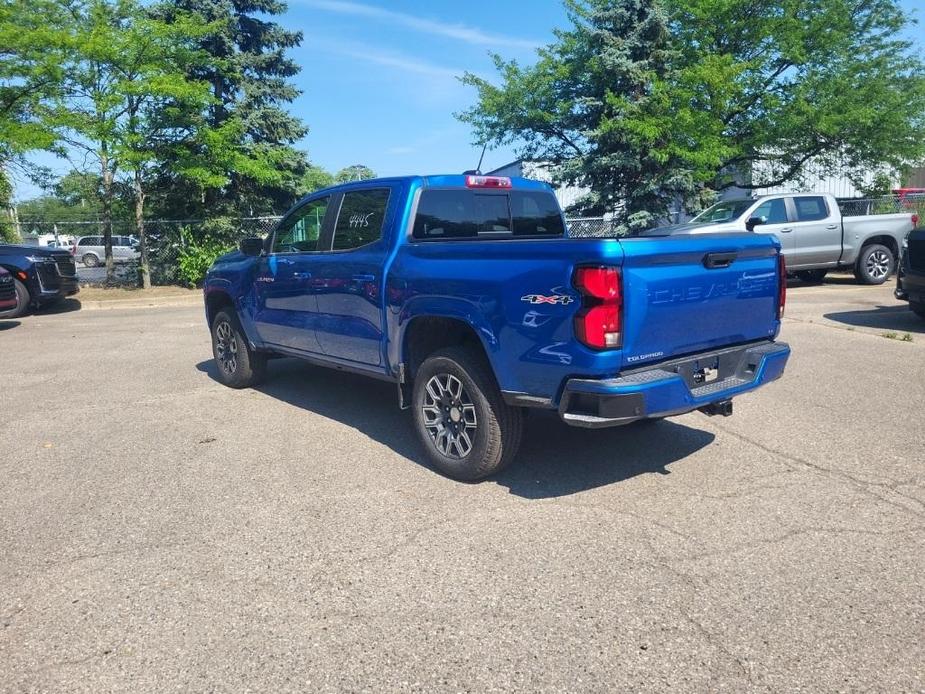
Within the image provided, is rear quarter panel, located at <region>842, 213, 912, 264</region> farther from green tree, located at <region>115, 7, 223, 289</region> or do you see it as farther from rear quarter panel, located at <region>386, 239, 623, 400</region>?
green tree, located at <region>115, 7, 223, 289</region>

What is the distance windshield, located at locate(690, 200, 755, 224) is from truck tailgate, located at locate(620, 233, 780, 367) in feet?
31.5

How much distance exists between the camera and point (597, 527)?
12.1ft

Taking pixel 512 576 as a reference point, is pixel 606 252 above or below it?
above

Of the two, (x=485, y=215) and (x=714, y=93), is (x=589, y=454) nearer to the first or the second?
(x=485, y=215)

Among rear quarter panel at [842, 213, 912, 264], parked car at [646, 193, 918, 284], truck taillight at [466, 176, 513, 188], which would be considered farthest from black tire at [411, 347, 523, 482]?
rear quarter panel at [842, 213, 912, 264]

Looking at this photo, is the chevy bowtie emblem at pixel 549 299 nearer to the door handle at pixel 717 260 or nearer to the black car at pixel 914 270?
the door handle at pixel 717 260

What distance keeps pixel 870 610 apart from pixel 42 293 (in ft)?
47.7

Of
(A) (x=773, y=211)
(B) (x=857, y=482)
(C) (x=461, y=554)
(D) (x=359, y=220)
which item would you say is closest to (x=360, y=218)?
(D) (x=359, y=220)

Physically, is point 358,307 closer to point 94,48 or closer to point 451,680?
point 451,680

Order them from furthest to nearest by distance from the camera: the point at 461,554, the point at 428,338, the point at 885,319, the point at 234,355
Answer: the point at 885,319 → the point at 234,355 → the point at 428,338 → the point at 461,554

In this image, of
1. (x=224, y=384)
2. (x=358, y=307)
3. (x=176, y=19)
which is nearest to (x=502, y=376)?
(x=358, y=307)

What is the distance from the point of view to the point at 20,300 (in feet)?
43.3

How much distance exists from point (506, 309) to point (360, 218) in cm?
190

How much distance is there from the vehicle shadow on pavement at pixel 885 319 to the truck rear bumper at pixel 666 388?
666cm
